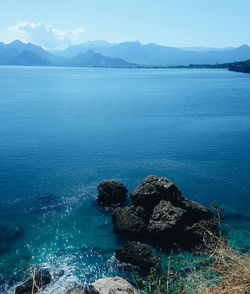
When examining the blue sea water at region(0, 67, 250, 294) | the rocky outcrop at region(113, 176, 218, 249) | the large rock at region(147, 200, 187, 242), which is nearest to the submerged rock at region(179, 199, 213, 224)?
the rocky outcrop at region(113, 176, 218, 249)

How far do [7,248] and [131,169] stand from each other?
20.5 meters

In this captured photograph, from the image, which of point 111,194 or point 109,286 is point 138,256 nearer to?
point 109,286

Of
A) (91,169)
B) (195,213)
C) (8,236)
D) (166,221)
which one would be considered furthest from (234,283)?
(91,169)

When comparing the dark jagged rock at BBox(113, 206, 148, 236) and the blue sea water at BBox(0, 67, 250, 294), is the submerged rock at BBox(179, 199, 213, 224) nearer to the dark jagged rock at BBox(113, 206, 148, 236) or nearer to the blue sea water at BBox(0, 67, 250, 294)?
the blue sea water at BBox(0, 67, 250, 294)

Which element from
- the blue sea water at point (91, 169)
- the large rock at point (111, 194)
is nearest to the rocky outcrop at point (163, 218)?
the blue sea water at point (91, 169)

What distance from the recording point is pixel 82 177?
40.0 metres

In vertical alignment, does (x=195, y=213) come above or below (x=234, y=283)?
below

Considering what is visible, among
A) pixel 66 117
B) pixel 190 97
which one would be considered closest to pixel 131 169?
pixel 66 117

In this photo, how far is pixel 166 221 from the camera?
26328 millimetres

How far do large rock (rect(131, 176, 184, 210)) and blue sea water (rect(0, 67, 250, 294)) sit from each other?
3.72m

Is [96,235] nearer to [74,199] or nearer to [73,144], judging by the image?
[74,199]

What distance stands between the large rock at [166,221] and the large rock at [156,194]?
1.77 m

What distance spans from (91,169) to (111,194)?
11437 millimetres

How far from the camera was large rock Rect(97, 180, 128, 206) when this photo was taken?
1266 inches
